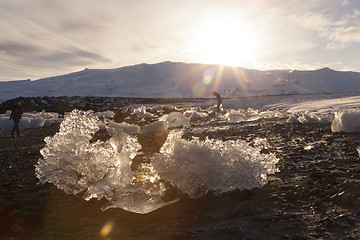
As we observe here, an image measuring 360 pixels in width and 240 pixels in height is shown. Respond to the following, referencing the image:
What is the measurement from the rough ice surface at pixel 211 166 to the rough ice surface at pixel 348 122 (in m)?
5.53

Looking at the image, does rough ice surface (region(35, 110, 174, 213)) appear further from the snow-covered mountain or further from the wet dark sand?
the snow-covered mountain

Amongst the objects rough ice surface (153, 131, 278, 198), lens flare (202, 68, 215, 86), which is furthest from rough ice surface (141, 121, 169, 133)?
lens flare (202, 68, 215, 86)

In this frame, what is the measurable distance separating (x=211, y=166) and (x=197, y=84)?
161183mm

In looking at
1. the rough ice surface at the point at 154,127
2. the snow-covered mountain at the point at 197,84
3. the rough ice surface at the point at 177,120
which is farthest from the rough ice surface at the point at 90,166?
the snow-covered mountain at the point at 197,84

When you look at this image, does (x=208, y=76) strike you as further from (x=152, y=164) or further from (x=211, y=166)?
(x=211, y=166)

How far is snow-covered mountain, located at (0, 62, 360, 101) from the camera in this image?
151750mm

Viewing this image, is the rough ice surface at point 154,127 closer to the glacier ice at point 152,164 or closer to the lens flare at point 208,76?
the glacier ice at point 152,164

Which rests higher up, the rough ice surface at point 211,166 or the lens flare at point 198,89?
the lens flare at point 198,89

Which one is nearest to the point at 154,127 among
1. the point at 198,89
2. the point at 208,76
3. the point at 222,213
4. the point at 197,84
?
the point at 222,213

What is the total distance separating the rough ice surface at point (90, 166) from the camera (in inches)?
153

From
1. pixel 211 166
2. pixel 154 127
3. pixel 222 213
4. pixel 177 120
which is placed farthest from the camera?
pixel 177 120

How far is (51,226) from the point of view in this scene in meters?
3.10

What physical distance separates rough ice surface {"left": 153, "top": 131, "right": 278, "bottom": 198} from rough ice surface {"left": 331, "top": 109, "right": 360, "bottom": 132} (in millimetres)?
5530

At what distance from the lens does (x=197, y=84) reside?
163000 millimetres
